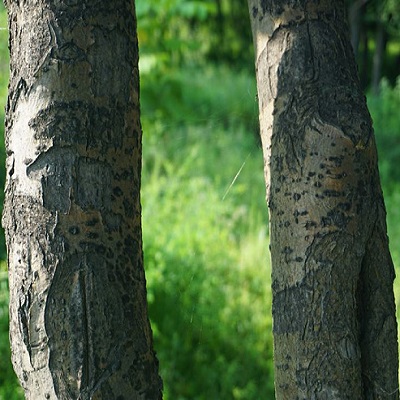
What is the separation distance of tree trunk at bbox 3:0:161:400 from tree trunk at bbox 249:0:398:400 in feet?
1.20

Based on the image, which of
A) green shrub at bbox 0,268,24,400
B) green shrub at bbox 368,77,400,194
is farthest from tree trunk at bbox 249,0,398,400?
green shrub at bbox 368,77,400,194

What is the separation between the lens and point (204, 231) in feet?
18.2

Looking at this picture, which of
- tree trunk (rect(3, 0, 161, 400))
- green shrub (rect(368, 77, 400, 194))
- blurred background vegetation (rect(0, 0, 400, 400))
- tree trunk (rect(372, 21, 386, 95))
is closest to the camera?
tree trunk (rect(3, 0, 161, 400))

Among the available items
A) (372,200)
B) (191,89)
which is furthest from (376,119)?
(372,200)

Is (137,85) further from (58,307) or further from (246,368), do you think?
(246,368)

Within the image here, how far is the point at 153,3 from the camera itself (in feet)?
→ 24.7

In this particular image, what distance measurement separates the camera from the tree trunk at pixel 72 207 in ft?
6.16

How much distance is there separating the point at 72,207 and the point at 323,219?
60 cm

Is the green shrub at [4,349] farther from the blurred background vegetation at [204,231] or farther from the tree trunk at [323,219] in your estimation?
the tree trunk at [323,219]

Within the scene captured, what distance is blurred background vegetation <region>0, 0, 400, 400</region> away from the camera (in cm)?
465

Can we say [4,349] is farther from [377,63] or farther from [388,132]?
[377,63]

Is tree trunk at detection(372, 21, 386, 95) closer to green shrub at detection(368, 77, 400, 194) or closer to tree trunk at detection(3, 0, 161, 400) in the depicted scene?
green shrub at detection(368, 77, 400, 194)

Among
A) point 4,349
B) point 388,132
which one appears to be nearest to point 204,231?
Result: point 4,349

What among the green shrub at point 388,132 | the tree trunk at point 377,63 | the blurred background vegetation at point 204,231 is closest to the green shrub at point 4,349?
the blurred background vegetation at point 204,231
